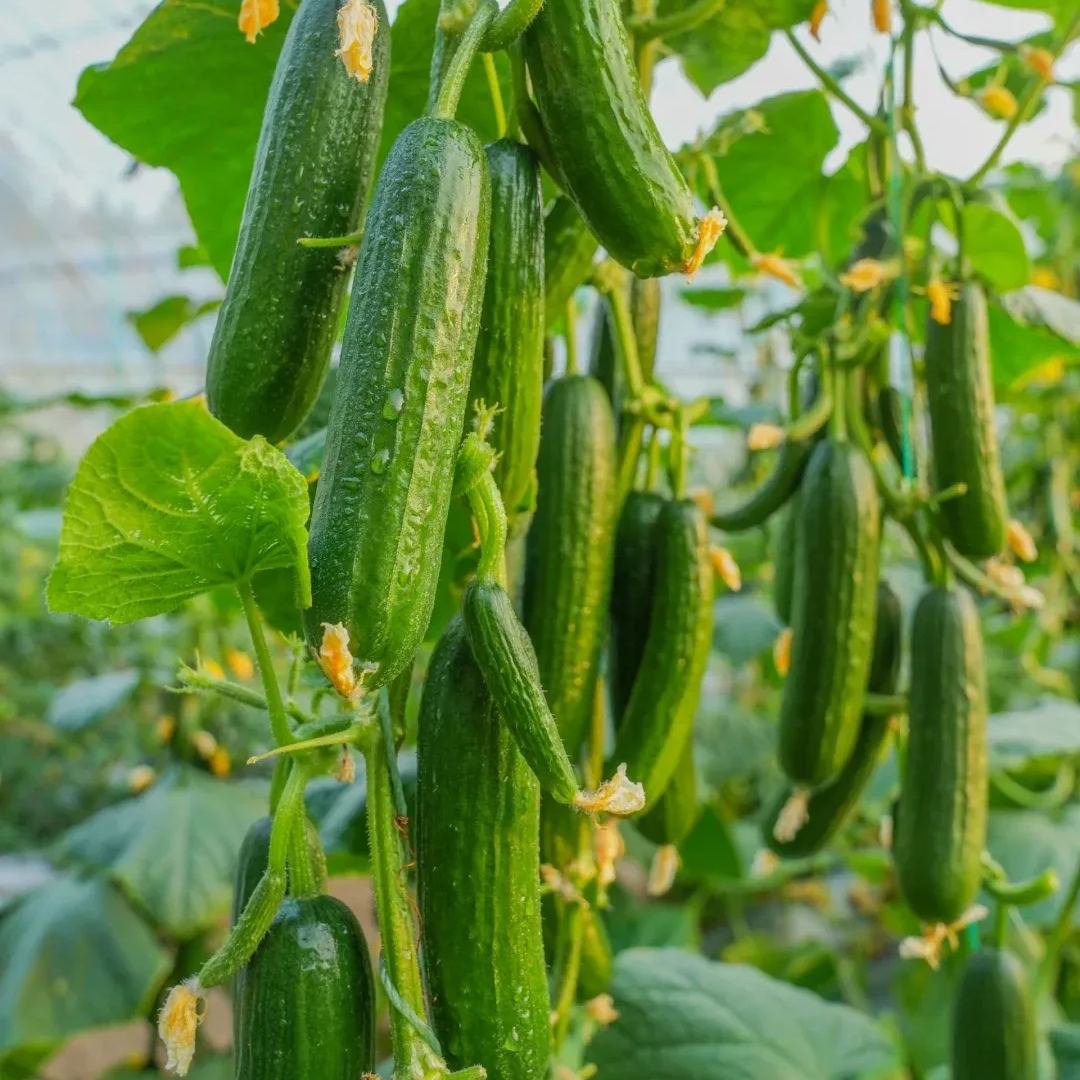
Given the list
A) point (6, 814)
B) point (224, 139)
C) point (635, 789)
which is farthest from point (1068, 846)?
point (6, 814)

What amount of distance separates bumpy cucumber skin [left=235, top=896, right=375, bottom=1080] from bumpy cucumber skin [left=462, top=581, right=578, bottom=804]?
149mm

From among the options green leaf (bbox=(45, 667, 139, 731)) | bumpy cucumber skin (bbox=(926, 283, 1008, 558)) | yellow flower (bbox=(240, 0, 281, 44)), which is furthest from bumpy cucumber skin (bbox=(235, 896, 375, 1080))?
green leaf (bbox=(45, 667, 139, 731))

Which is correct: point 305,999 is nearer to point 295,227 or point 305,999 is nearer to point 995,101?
point 295,227

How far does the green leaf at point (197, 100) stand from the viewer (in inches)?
41.2

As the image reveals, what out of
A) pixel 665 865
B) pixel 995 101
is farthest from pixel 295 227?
pixel 995 101

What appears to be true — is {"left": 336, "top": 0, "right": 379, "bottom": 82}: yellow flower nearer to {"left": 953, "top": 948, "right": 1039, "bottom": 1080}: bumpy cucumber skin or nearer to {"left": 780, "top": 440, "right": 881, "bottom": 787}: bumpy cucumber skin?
{"left": 780, "top": 440, "right": 881, "bottom": 787}: bumpy cucumber skin

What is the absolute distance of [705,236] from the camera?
0.68 meters

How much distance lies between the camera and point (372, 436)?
1.98 feet

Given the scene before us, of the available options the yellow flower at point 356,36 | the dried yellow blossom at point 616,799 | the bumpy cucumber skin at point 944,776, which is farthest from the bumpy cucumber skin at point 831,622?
the yellow flower at point 356,36

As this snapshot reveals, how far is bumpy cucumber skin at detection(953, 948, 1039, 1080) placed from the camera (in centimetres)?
126

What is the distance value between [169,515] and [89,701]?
2.06m

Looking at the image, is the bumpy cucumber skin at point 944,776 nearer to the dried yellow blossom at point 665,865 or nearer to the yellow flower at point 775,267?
the dried yellow blossom at point 665,865

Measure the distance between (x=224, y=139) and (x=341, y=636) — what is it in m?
0.77

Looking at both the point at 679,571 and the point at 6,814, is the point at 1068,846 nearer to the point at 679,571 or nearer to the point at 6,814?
the point at 679,571
